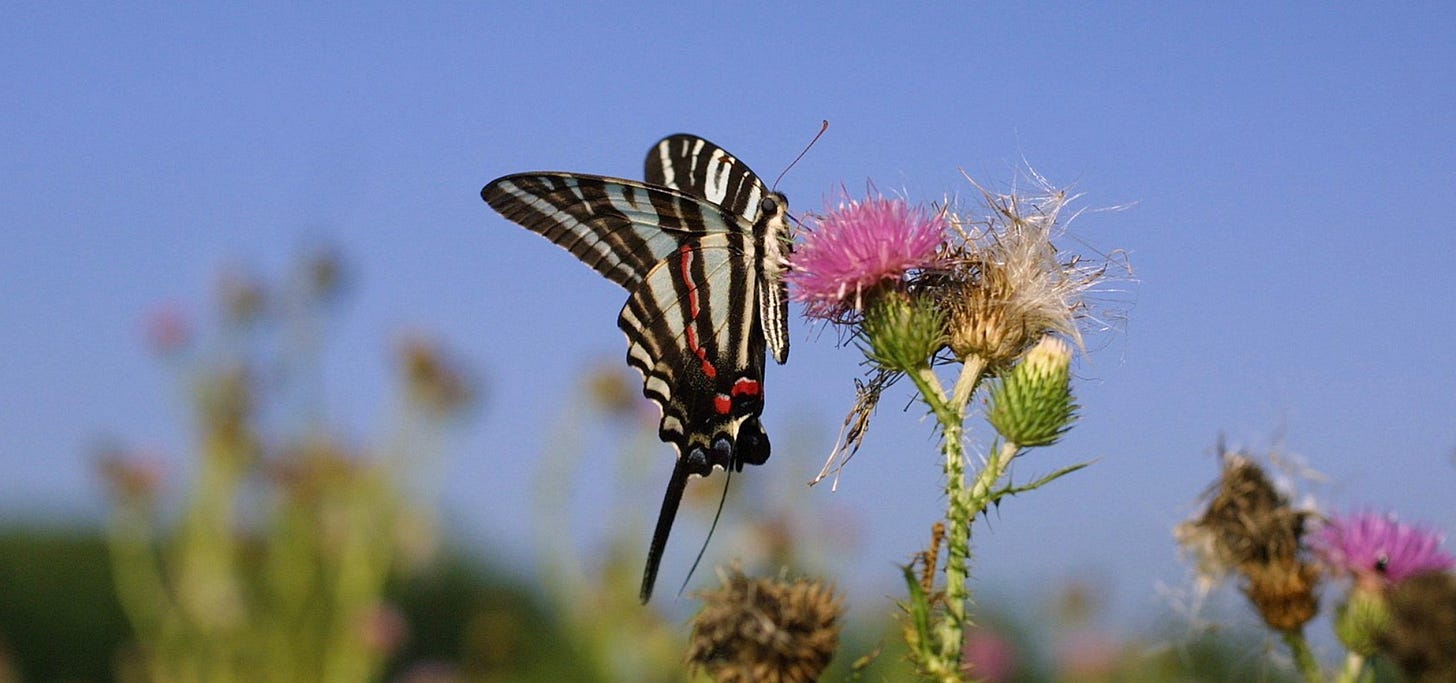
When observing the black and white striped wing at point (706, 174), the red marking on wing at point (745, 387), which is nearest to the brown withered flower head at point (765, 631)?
the red marking on wing at point (745, 387)

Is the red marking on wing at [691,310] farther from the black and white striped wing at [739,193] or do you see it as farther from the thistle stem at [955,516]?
the thistle stem at [955,516]

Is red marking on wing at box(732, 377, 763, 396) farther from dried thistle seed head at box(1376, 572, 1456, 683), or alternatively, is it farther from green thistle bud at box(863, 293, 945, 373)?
dried thistle seed head at box(1376, 572, 1456, 683)

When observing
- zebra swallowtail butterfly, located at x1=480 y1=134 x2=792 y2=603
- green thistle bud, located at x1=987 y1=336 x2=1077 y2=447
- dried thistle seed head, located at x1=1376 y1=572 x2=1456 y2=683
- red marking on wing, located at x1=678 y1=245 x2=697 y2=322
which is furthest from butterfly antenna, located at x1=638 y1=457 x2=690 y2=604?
dried thistle seed head, located at x1=1376 y1=572 x2=1456 y2=683

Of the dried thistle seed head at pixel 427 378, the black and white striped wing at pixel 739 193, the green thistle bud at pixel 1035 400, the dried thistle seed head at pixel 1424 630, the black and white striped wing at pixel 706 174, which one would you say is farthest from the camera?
the dried thistle seed head at pixel 427 378

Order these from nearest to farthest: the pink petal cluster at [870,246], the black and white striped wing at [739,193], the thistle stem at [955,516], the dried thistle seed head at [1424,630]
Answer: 1. the dried thistle seed head at [1424,630]
2. the thistle stem at [955,516]
3. the pink petal cluster at [870,246]
4. the black and white striped wing at [739,193]

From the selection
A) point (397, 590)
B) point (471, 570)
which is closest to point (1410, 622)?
point (397, 590)

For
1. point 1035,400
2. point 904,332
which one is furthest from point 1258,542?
A: point 904,332

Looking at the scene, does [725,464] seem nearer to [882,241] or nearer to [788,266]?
[788,266]
